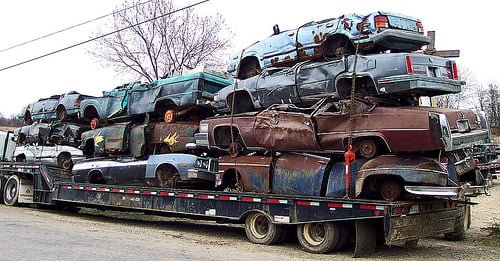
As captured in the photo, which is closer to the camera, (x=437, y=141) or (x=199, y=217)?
(x=437, y=141)

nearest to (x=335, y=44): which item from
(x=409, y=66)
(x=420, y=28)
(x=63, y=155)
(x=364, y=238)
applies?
(x=420, y=28)

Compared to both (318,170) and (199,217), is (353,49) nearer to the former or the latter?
(318,170)

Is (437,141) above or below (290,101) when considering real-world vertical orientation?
below

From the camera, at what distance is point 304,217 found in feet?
27.8

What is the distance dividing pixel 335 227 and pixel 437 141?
2116 mm

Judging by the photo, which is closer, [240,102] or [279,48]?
[279,48]

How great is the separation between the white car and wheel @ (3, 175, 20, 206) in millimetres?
723

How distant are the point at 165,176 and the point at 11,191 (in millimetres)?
7364

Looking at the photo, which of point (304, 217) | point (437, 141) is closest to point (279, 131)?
point (304, 217)

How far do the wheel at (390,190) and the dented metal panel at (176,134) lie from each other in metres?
4.71

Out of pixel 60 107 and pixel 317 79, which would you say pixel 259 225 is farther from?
pixel 60 107

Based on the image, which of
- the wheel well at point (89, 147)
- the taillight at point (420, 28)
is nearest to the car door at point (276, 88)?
the taillight at point (420, 28)

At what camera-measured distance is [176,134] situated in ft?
37.6

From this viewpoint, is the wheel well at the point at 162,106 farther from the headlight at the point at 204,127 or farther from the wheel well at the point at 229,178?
the wheel well at the point at 229,178
